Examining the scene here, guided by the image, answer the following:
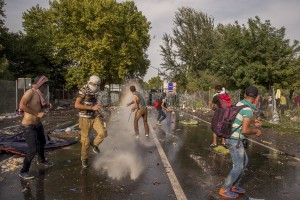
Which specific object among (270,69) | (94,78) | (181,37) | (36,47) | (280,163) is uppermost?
(181,37)

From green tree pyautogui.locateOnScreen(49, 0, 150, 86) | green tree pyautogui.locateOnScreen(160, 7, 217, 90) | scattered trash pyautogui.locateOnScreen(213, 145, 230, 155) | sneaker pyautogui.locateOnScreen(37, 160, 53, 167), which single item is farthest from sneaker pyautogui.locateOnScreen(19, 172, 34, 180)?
green tree pyautogui.locateOnScreen(160, 7, 217, 90)

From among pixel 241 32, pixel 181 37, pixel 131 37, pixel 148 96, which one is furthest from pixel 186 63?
pixel 241 32

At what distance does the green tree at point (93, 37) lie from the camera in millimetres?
38406

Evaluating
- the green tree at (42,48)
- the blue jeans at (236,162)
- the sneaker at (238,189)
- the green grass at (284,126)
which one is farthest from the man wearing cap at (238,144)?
the green tree at (42,48)

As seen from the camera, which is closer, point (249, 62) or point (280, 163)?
point (280, 163)

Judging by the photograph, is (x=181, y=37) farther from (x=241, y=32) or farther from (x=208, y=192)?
(x=208, y=192)

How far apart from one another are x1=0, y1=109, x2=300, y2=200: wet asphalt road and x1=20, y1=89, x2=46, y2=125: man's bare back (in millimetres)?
1091

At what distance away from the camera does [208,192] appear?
5.57 metres

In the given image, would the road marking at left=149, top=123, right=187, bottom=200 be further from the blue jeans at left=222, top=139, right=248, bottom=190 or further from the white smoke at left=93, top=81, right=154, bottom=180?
the blue jeans at left=222, top=139, right=248, bottom=190

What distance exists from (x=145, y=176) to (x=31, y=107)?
8.34 ft

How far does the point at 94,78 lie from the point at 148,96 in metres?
38.6

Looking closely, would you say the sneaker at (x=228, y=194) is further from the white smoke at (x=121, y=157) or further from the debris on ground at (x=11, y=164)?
the debris on ground at (x=11, y=164)

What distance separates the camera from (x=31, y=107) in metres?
6.36

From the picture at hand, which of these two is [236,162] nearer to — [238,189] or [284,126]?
[238,189]
